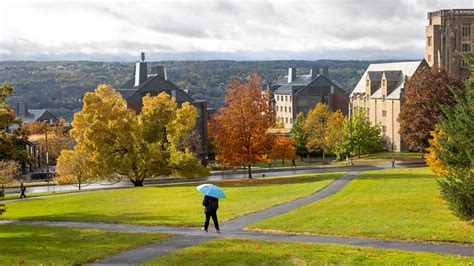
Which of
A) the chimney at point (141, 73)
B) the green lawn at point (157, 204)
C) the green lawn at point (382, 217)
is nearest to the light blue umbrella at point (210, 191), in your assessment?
the green lawn at point (382, 217)

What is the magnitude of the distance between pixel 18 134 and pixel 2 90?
7.78ft

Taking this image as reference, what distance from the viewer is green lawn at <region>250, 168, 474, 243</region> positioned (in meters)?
25.7

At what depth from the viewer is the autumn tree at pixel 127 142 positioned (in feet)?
200

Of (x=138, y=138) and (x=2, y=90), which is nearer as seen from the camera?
(x=2, y=90)

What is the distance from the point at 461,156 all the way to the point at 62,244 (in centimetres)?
1643

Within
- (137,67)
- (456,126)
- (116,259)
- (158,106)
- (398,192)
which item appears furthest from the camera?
(137,67)

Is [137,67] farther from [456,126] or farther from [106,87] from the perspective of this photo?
[456,126]

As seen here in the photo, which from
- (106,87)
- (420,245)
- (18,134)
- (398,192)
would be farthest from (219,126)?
(420,245)

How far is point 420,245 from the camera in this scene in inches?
925

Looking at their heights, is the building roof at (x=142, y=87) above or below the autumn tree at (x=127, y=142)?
above

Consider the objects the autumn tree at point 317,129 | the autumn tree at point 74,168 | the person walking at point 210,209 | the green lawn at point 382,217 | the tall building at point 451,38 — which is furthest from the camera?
the tall building at point 451,38

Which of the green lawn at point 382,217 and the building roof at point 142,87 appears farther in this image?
the building roof at point 142,87

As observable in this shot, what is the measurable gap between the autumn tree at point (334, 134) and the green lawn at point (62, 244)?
69.6 meters

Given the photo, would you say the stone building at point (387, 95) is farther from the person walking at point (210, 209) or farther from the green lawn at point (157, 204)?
the person walking at point (210, 209)
